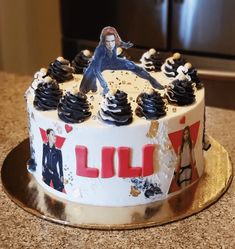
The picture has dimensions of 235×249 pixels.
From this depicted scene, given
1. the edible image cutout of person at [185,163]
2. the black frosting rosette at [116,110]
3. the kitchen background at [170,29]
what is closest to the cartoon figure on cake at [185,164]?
the edible image cutout of person at [185,163]

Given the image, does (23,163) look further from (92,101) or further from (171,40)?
(171,40)

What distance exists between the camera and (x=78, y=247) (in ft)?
3.32

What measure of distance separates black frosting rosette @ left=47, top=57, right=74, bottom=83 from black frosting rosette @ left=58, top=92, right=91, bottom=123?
8.5 inches

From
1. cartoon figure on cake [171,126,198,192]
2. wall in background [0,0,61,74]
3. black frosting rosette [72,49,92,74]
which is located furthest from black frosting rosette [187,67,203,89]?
wall in background [0,0,61,74]

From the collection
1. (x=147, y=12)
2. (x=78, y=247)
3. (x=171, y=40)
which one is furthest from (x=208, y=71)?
(x=78, y=247)

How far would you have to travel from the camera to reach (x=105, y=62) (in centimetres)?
120

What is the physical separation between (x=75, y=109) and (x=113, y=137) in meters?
0.09

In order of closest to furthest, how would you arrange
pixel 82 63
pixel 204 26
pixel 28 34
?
pixel 82 63 < pixel 204 26 < pixel 28 34

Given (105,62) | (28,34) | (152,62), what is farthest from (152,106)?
(28,34)

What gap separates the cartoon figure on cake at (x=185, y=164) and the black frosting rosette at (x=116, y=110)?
14cm

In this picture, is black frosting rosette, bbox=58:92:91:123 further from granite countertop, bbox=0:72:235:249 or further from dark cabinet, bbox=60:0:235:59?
dark cabinet, bbox=60:0:235:59

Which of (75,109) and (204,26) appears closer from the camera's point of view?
(75,109)

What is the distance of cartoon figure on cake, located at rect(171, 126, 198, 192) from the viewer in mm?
1158

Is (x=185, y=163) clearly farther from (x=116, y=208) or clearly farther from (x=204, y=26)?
(x=204, y=26)
